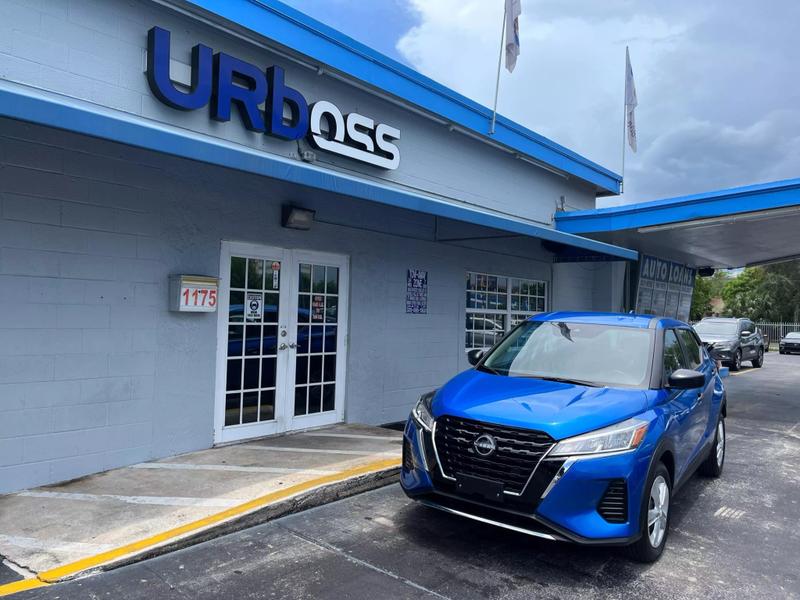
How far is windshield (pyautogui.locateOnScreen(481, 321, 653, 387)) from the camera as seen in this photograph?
15.3 ft

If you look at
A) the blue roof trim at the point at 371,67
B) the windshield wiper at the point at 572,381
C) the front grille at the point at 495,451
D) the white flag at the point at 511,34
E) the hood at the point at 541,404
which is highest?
the white flag at the point at 511,34

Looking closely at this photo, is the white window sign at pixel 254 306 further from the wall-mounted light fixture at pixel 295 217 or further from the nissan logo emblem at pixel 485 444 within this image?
the nissan logo emblem at pixel 485 444

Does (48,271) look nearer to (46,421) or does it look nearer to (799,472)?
(46,421)

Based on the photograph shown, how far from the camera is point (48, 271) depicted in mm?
5125

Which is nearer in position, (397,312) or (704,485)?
(704,485)

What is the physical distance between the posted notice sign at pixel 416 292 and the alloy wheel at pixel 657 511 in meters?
5.06

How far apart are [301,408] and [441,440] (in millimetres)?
3569

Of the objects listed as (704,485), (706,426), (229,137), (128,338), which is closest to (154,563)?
(128,338)

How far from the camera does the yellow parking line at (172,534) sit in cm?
353

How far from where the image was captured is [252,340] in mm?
6809

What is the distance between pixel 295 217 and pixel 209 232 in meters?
1.07

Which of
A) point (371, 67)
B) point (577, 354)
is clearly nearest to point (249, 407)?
point (577, 354)

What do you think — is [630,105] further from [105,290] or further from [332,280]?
[105,290]

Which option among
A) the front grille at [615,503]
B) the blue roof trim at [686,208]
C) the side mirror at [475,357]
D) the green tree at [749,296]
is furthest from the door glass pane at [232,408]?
the green tree at [749,296]
